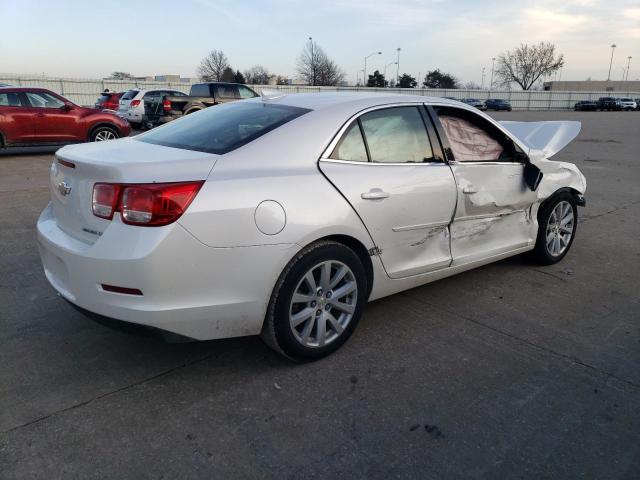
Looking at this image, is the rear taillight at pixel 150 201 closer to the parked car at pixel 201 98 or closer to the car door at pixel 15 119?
the car door at pixel 15 119

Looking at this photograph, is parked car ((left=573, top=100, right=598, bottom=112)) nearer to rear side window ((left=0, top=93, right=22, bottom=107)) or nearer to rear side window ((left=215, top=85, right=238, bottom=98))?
rear side window ((left=215, top=85, right=238, bottom=98))

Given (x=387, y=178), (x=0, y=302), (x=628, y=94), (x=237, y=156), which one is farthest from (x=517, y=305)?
(x=628, y=94)

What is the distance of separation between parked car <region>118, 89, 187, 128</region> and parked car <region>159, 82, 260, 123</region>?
0.87 meters

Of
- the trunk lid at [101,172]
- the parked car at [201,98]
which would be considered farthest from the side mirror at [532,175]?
the parked car at [201,98]

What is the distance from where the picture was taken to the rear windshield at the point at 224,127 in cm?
314

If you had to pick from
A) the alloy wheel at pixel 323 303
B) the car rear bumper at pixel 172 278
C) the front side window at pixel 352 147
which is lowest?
the alloy wheel at pixel 323 303

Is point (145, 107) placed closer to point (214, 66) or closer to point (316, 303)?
point (316, 303)

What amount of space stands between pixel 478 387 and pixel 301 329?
3.50ft

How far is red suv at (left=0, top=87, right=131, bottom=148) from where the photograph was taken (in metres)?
12.1

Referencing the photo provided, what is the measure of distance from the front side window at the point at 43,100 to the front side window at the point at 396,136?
11.5m

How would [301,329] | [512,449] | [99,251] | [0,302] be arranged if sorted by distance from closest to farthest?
[512,449] → [99,251] → [301,329] → [0,302]

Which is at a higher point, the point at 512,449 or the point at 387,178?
the point at 387,178

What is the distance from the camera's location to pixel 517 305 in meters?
4.18

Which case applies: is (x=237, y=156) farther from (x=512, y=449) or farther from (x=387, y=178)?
(x=512, y=449)
